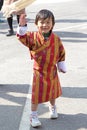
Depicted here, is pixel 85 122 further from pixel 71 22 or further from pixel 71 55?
pixel 71 22

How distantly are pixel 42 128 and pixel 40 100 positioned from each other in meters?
0.34

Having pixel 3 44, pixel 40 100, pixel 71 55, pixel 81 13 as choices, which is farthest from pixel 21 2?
pixel 81 13

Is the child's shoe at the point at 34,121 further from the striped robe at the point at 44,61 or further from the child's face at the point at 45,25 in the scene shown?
the child's face at the point at 45,25

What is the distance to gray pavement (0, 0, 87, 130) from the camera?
4.77 metres

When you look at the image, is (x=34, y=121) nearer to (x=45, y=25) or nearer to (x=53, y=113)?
(x=53, y=113)

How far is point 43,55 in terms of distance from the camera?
14.5 feet

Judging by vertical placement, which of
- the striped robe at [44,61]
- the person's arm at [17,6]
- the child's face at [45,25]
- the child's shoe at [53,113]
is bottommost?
the child's shoe at [53,113]

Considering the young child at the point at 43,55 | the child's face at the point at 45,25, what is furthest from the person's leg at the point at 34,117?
the child's face at the point at 45,25

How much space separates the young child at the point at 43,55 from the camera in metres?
4.30

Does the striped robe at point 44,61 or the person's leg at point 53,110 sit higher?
the striped robe at point 44,61

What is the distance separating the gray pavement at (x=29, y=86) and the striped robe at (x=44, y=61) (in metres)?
0.41

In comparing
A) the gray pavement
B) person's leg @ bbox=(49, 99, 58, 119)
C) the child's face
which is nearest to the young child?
the child's face

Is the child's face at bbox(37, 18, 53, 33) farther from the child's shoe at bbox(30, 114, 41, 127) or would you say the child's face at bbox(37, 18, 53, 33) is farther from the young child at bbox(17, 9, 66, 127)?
the child's shoe at bbox(30, 114, 41, 127)

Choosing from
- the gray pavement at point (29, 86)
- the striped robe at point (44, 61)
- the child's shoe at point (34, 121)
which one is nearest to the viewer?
the striped robe at point (44, 61)
